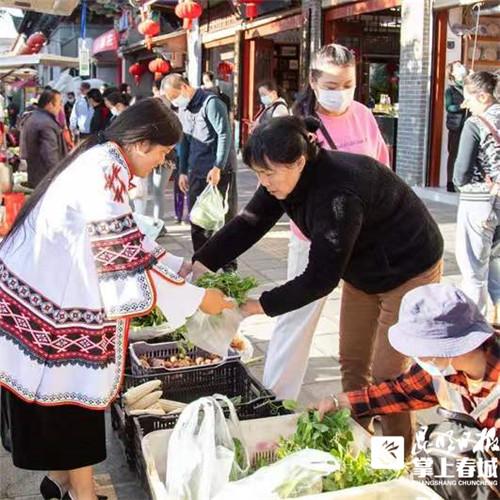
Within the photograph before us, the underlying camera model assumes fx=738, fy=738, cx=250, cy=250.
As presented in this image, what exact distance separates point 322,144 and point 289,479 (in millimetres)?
1766

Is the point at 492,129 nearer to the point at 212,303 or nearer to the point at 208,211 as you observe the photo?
the point at 208,211

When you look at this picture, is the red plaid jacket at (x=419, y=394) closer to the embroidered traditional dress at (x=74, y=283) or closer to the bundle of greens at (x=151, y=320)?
the embroidered traditional dress at (x=74, y=283)

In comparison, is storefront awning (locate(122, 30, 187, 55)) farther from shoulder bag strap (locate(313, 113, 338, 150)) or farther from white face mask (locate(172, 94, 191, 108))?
shoulder bag strap (locate(313, 113, 338, 150))

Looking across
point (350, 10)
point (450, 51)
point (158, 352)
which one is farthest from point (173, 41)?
point (158, 352)

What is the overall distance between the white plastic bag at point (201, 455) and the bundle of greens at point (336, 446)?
0.22 m

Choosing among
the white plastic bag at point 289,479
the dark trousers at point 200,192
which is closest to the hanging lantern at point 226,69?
the dark trousers at point 200,192

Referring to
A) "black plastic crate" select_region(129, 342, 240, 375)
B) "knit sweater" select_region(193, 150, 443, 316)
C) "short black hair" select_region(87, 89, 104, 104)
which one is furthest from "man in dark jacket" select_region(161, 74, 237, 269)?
"short black hair" select_region(87, 89, 104, 104)

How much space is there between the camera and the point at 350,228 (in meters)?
2.71

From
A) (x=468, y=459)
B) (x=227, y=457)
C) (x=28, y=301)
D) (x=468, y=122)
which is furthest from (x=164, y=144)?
(x=468, y=122)

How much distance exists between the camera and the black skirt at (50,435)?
2766mm

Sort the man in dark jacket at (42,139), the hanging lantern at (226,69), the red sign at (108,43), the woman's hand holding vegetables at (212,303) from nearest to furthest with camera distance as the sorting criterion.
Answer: the woman's hand holding vegetables at (212,303), the man in dark jacket at (42,139), the hanging lantern at (226,69), the red sign at (108,43)

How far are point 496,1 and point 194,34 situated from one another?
1156 centimetres

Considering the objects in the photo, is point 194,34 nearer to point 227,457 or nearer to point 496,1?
point 496,1

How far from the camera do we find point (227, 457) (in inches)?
98.5
